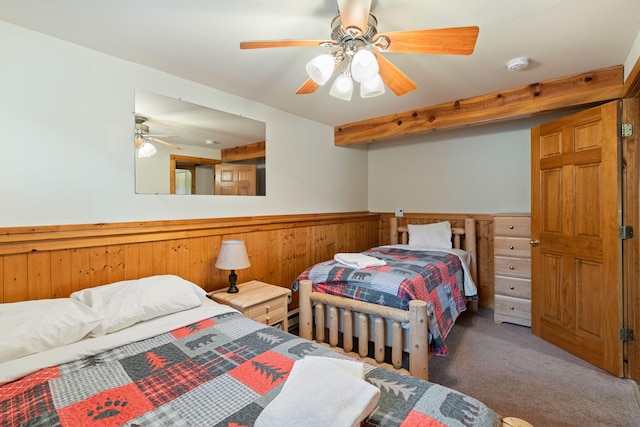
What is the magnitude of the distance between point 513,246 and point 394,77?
2268 mm

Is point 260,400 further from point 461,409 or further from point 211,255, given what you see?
point 211,255

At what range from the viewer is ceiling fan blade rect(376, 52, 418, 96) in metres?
1.57

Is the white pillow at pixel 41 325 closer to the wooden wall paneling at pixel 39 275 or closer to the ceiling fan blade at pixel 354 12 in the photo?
the wooden wall paneling at pixel 39 275

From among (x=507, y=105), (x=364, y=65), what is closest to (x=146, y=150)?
(x=364, y=65)

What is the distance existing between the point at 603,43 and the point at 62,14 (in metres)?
3.11

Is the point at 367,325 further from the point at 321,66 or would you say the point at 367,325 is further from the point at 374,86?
the point at 321,66

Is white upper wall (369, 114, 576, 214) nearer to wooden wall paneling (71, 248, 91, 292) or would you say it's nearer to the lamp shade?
the lamp shade

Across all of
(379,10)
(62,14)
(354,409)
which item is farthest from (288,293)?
(62,14)

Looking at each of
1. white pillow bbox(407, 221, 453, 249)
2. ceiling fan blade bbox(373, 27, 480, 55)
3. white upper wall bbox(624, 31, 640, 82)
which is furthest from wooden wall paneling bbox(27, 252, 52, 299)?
white upper wall bbox(624, 31, 640, 82)

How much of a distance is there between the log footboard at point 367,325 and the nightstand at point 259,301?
0.19 meters

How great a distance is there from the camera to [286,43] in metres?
1.37

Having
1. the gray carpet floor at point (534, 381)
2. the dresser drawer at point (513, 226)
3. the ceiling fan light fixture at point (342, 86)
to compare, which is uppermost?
the ceiling fan light fixture at point (342, 86)

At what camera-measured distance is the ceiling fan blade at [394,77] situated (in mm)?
1573

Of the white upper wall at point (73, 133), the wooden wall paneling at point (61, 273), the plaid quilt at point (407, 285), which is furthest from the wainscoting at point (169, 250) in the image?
the plaid quilt at point (407, 285)
